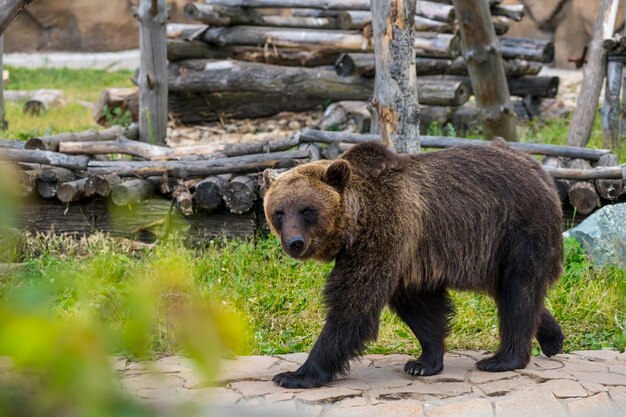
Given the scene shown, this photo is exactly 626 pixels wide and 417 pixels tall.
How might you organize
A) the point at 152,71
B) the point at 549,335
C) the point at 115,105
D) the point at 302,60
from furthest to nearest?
the point at 302,60
the point at 115,105
the point at 152,71
the point at 549,335

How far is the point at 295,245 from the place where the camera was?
14.2 feet

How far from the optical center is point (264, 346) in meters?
5.58

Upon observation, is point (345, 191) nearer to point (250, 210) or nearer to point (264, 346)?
point (264, 346)

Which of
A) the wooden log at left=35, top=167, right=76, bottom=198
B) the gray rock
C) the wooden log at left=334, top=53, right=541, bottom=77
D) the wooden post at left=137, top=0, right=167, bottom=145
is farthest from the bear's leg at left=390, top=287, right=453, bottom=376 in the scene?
the wooden log at left=334, top=53, right=541, bottom=77

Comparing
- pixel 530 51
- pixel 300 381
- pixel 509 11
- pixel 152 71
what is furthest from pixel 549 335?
pixel 509 11

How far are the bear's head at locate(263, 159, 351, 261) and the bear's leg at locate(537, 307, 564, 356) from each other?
1.37 meters

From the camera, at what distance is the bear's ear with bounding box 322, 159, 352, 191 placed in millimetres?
4453

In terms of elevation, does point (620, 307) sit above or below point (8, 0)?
below

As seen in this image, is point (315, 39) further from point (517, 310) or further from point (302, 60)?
→ point (517, 310)

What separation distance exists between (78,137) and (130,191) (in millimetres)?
2405

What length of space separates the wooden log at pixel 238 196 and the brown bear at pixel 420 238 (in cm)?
224

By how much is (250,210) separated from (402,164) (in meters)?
2.77

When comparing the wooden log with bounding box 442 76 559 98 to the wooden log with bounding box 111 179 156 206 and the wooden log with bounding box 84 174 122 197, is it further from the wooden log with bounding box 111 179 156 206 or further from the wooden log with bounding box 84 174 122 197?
the wooden log with bounding box 84 174 122 197

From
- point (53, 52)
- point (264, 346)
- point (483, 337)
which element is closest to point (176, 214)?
point (264, 346)
